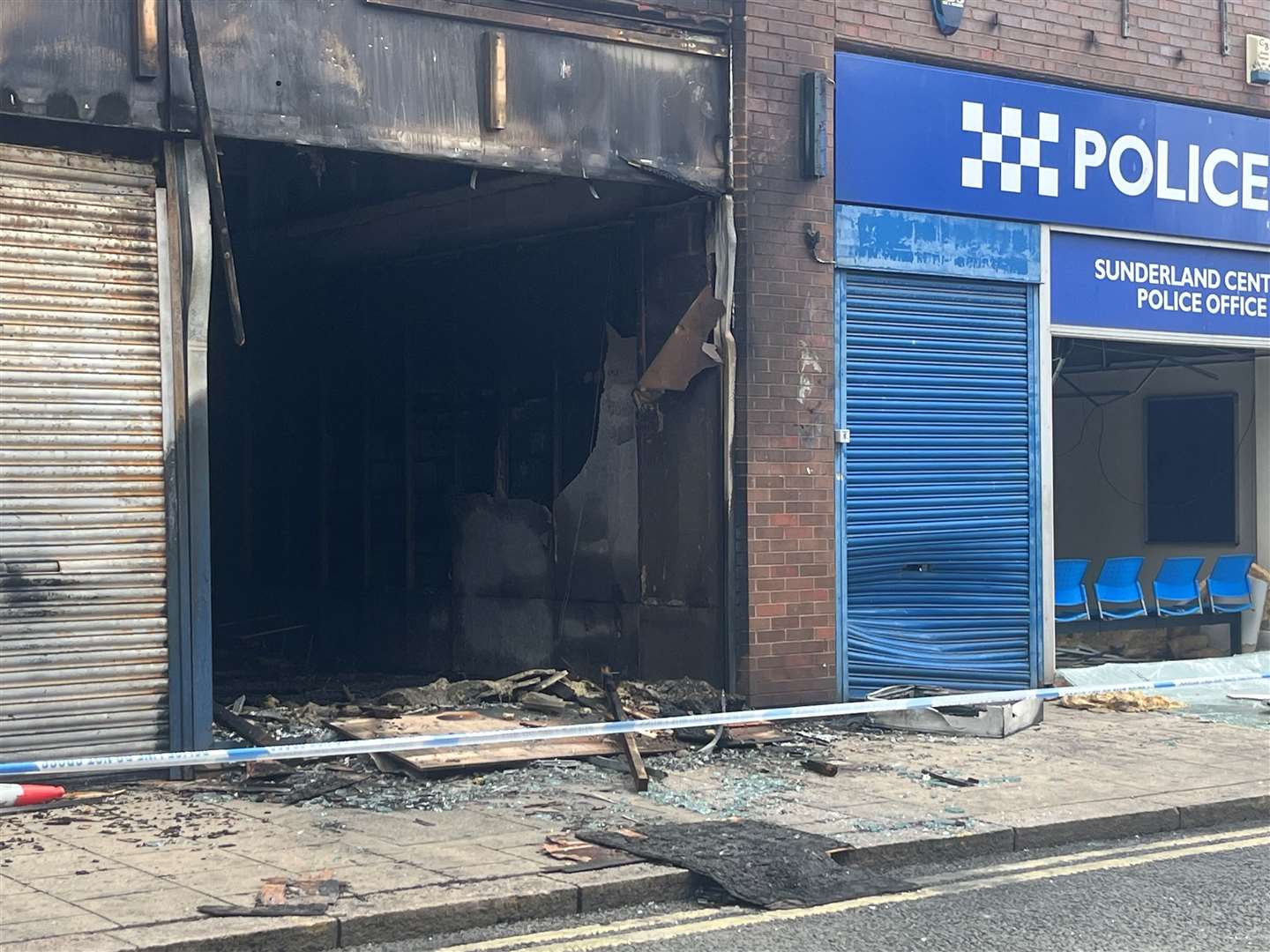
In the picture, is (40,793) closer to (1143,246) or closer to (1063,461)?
(1143,246)

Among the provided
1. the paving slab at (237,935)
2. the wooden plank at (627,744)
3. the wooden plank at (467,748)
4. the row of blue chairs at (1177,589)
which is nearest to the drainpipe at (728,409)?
the wooden plank at (627,744)

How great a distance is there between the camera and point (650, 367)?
11.4 meters

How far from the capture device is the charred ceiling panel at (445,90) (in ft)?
29.6

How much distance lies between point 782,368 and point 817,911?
5.26 metres

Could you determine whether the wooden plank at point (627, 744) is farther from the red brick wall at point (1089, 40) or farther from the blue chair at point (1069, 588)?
the blue chair at point (1069, 588)

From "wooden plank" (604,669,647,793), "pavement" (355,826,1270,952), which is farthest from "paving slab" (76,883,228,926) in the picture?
"wooden plank" (604,669,647,793)

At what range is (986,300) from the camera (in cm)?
1236

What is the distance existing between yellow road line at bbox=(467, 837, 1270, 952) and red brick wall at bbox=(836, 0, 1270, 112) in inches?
249

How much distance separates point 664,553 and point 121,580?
403 cm

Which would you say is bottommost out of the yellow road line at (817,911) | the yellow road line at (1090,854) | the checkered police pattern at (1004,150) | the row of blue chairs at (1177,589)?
the yellow road line at (1090,854)

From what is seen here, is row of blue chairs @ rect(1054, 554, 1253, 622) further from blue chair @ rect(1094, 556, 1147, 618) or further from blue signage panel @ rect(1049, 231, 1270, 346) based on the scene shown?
blue signage panel @ rect(1049, 231, 1270, 346)

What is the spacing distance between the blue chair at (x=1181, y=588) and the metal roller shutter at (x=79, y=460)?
1014 cm

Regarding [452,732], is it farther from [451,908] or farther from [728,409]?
[451,908]

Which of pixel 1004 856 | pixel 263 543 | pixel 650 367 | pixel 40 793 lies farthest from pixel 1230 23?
pixel 40 793
